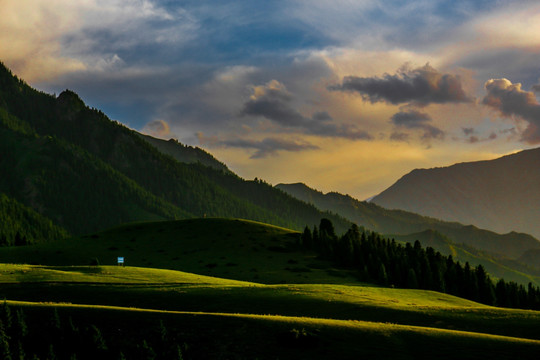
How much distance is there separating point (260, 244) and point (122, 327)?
455 feet

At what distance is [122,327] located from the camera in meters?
39.6

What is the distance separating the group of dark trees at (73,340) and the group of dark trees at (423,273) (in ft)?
381

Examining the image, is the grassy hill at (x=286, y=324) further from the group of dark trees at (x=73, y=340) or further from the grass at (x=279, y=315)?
the group of dark trees at (x=73, y=340)

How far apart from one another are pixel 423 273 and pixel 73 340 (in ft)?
445

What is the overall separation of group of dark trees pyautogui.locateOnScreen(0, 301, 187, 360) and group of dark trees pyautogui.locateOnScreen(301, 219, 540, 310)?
116m

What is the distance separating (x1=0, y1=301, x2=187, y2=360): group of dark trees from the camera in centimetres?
3584

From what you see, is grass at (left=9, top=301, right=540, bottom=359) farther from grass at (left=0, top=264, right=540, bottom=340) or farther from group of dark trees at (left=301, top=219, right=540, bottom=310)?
group of dark trees at (left=301, top=219, right=540, bottom=310)

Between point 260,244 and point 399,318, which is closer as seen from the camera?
point 399,318

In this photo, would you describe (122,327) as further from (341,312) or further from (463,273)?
(463,273)

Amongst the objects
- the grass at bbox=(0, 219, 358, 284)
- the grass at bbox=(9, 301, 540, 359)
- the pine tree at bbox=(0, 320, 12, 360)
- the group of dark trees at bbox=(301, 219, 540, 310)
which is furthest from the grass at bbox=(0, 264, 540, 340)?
the group of dark trees at bbox=(301, 219, 540, 310)

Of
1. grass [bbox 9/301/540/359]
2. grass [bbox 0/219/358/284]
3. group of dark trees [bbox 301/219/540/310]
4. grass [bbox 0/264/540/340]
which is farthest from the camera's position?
group of dark trees [bbox 301/219/540/310]

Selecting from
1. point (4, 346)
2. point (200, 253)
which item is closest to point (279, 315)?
point (4, 346)

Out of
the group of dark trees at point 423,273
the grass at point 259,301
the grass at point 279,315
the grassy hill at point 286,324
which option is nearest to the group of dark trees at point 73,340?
the grassy hill at point 286,324

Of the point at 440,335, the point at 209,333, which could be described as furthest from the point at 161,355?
the point at 440,335
